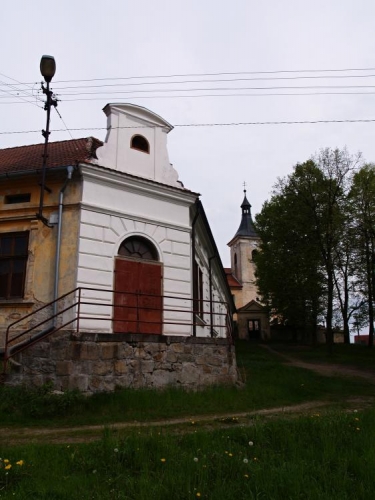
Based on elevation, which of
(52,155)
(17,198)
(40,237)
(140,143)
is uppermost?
(140,143)

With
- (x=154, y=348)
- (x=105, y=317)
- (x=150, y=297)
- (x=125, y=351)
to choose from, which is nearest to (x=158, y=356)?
(x=154, y=348)

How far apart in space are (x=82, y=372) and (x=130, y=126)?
25.5 feet

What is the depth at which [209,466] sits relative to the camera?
16.5 feet

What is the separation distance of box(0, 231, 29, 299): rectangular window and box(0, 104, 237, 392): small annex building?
3cm

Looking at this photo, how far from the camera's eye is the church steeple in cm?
6316

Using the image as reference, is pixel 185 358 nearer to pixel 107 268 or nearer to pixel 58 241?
pixel 107 268

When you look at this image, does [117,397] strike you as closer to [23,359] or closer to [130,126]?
[23,359]

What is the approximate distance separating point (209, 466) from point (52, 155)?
36.8 feet

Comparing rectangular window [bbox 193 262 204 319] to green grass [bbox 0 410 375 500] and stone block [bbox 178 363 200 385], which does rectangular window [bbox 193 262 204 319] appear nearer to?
stone block [bbox 178 363 200 385]

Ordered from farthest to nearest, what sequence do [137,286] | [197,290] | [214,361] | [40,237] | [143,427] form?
[197,290] → [137,286] → [40,237] → [214,361] → [143,427]

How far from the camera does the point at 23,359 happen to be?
9.40m

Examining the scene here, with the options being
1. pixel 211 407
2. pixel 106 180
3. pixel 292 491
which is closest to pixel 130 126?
pixel 106 180

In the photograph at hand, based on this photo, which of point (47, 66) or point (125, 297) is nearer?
point (47, 66)

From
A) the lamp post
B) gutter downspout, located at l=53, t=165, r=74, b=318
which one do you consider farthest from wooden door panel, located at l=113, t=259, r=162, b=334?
the lamp post
